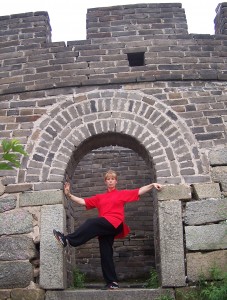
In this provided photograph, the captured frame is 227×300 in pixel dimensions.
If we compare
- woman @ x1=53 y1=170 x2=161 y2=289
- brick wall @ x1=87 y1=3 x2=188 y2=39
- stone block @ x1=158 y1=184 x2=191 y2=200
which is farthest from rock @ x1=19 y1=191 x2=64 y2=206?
brick wall @ x1=87 y1=3 x2=188 y2=39

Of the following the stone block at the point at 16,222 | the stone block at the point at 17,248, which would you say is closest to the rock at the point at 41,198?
the stone block at the point at 16,222

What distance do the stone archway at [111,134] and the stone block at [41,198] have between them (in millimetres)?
69

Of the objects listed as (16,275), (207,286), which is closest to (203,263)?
(207,286)

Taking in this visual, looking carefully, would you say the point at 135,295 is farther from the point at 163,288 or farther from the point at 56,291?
the point at 56,291

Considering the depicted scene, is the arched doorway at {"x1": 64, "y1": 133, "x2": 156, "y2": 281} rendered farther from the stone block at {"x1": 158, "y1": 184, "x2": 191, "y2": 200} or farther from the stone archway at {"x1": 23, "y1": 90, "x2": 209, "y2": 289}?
the stone block at {"x1": 158, "y1": 184, "x2": 191, "y2": 200}

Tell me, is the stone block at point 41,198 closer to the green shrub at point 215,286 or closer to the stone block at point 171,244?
the stone block at point 171,244

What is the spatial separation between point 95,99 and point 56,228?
5.78ft

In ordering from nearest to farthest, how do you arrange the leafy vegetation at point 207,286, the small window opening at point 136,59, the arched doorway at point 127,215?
the leafy vegetation at point 207,286 → the small window opening at point 136,59 → the arched doorway at point 127,215

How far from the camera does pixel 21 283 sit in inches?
171

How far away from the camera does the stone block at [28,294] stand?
429 centimetres

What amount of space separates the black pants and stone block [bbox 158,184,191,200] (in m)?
0.70

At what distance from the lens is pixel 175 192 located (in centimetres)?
457

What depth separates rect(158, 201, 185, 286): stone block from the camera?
4.29 m

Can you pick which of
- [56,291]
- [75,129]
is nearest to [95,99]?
[75,129]
